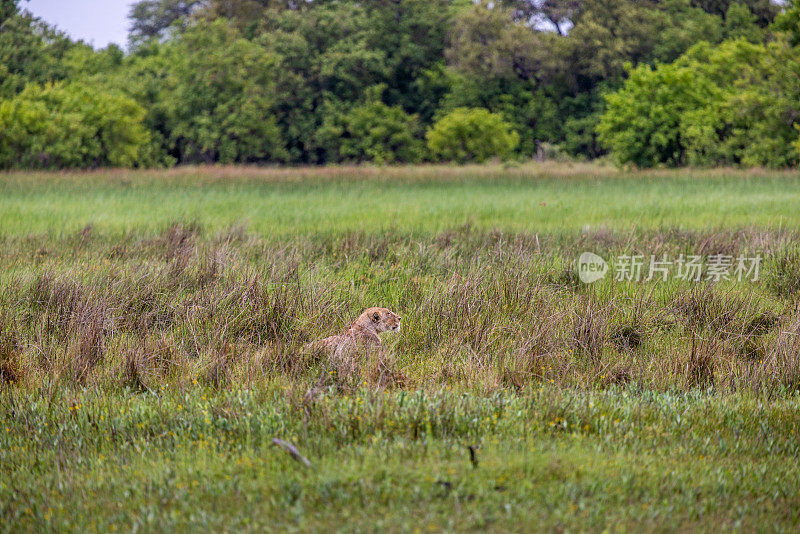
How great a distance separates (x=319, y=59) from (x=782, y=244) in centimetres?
4651

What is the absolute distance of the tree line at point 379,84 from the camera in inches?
1626

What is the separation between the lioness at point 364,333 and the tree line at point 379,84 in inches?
1371

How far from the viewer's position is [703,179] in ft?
75.0

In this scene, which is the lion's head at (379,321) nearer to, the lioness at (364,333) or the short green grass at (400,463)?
Result: the lioness at (364,333)

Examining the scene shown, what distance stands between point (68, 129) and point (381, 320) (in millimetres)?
42022

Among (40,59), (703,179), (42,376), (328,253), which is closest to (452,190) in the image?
(703,179)

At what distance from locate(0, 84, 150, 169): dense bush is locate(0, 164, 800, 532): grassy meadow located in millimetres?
31031

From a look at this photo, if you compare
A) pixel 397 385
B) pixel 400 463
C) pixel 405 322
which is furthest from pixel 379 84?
pixel 400 463

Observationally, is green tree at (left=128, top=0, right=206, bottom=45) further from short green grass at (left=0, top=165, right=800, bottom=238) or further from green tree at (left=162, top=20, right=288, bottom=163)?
short green grass at (left=0, top=165, right=800, bottom=238)

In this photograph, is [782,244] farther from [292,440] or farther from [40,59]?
[40,59]

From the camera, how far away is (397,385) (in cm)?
584

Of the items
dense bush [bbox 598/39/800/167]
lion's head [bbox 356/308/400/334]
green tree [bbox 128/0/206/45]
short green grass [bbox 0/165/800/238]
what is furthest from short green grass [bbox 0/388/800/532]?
green tree [bbox 128/0/206/45]

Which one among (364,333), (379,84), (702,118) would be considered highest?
(379,84)

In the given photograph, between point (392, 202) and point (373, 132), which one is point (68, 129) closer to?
point (373, 132)
